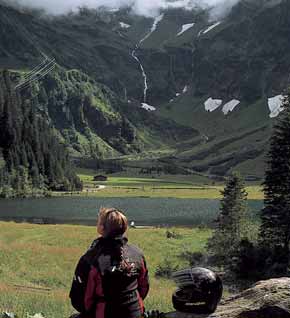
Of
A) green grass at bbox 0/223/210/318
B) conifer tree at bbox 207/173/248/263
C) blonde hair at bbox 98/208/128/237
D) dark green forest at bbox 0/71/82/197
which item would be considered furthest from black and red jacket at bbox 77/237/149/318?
dark green forest at bbox 0/71/82/197

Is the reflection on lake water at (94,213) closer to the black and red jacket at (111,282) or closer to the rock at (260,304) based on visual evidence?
the rock at (260,304)

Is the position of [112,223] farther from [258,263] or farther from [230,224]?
[230,224]

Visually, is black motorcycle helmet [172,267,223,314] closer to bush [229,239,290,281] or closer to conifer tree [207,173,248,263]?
bush [229,239,290,281]

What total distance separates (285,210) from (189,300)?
45.4 meters

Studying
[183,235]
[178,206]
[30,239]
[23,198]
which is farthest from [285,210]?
[23,198]

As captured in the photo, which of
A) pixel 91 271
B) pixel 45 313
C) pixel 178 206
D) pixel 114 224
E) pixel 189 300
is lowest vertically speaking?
pixel 178 206

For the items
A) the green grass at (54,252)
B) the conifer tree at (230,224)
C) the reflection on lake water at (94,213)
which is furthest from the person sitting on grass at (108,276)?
the reflection on lake water at (94,213)

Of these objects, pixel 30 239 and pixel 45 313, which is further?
pixel 30 239

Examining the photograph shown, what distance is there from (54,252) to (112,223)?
45.1m

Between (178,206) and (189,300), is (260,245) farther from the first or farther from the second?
(178,206)

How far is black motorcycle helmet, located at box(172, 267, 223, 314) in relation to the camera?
34.5ft

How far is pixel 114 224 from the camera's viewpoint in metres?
9.12

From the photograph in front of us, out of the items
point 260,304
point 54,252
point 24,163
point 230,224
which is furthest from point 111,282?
point 24,163

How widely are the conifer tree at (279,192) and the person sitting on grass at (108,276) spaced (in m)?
45.8
